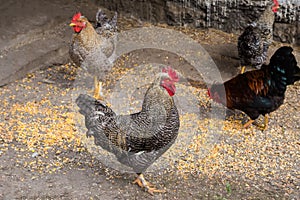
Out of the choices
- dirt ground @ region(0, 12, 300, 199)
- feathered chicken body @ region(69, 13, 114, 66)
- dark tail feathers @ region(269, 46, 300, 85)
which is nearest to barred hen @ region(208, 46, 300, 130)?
dark tail feathers @ region(269, 46, 300, 85)

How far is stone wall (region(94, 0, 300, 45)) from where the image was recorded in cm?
707

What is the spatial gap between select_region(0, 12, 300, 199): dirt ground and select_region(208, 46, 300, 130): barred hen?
310 mm

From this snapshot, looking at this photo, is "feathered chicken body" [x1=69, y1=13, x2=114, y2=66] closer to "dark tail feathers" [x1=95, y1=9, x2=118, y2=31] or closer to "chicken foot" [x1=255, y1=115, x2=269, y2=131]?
"dark tail feathers" [x1=95, y1=9, x2=118, y2=31]

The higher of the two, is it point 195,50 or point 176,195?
point 195,50

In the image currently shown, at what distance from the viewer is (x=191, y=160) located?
475 cm

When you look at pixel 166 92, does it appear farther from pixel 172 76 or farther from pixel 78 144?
pixel 78 144

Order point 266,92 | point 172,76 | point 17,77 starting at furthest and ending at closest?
point 17,77
point 266,92
point 172,76

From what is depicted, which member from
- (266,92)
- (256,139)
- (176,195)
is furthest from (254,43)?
(176,195)

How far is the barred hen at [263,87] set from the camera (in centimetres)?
495

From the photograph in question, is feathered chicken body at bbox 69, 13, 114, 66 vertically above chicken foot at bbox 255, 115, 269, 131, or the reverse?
feathered chicken body at bbox 69, 13, 114, 66

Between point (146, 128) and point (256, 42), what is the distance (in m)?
2.59

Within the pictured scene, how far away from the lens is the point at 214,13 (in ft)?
24.7

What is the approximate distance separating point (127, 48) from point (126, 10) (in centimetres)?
138

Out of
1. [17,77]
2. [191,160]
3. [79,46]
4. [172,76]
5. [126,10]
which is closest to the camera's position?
[172,76]
